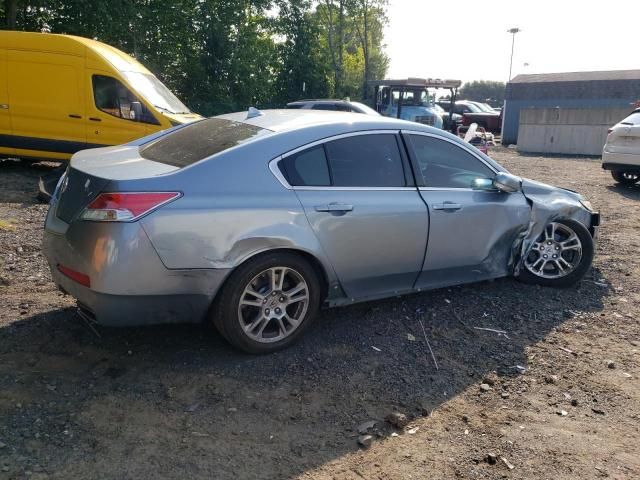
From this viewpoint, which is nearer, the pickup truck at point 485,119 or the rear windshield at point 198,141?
the rear windshield at point 198,141

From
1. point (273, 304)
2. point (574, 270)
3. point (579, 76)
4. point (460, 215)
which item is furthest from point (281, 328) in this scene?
point (579, 76)

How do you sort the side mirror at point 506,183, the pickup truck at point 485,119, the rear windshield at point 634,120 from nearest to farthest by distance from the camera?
the side mirror at point 506,183 → the rear windshield at point 634,120 → the pickup truck at point 485,119

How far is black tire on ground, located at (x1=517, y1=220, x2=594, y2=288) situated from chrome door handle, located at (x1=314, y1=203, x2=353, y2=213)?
221 cm

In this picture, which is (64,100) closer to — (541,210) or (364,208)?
(364,208)

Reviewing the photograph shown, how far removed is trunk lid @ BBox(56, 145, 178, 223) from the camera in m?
3.38

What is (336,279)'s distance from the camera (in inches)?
155

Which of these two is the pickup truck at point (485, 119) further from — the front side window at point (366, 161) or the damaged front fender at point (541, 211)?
the front side window at point (366, 161)

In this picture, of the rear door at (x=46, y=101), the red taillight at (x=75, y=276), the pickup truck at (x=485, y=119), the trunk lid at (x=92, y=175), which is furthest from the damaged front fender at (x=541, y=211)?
the pickup truck at (x=485, y=119)

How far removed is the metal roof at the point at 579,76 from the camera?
27359mm

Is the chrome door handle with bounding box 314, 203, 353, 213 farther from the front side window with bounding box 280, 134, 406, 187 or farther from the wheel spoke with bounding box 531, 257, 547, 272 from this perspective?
the wheel spoke with bounding box 531, 257, 547, 272

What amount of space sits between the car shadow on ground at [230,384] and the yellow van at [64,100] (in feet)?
20.9

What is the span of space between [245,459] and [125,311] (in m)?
1.13

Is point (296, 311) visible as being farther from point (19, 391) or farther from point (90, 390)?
point (19, 391)

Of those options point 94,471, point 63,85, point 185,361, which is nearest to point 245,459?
point 94,471
